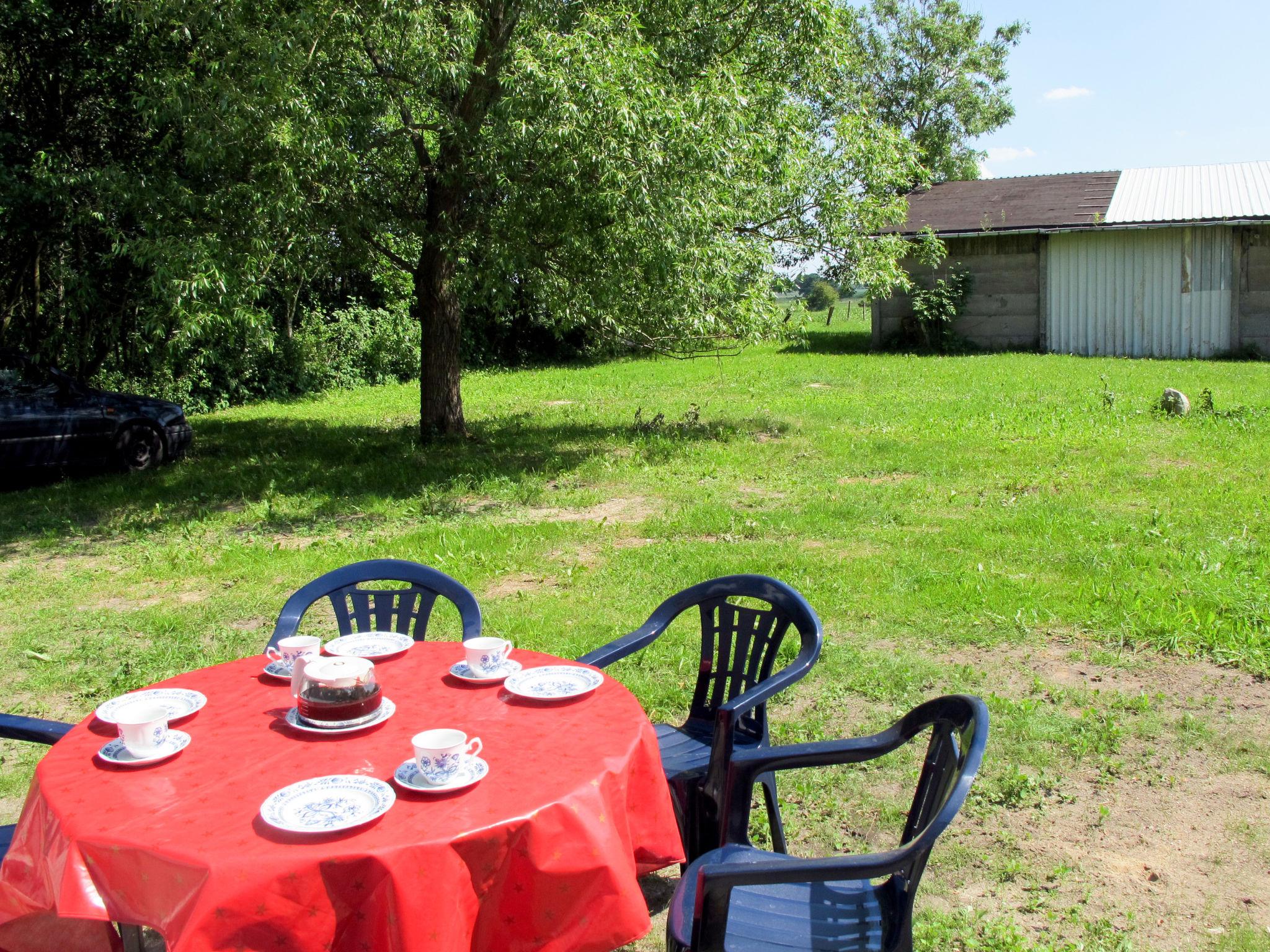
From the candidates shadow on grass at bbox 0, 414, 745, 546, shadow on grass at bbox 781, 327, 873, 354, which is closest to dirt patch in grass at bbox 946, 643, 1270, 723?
shadow on grass at bbox 0, 414, 745, 546

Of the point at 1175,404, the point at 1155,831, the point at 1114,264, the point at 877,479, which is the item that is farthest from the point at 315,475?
the point at 1114,264

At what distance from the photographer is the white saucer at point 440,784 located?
2.39 metres

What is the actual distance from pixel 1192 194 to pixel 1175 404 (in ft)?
43.1

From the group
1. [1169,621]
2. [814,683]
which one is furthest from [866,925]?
[1169,621]

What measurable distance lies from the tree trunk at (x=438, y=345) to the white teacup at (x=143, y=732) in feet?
33.0

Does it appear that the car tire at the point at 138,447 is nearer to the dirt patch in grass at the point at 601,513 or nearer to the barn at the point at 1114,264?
the dirt patch in grass at the point at 601,513

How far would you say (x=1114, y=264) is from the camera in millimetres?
22828

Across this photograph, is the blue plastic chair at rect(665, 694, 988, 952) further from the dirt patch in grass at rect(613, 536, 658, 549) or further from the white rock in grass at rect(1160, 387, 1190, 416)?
the white rock in grass at rect(1160, 387, 1190, 416)

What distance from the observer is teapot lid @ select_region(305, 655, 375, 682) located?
109 inches

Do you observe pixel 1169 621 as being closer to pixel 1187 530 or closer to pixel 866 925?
pixel 1187 530

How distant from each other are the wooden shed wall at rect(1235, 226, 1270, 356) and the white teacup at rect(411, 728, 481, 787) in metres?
23.3

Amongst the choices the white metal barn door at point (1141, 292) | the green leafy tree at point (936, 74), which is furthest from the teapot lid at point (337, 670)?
the green leafy tree at point (936, 74)

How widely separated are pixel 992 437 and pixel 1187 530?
14.7 feet

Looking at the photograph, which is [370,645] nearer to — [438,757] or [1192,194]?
[438,757]
